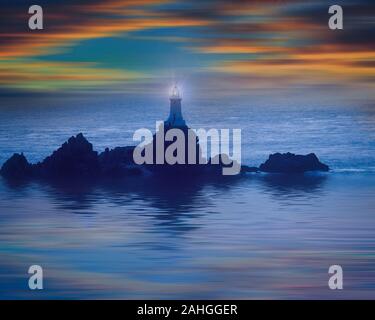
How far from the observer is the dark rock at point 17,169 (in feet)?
49.4

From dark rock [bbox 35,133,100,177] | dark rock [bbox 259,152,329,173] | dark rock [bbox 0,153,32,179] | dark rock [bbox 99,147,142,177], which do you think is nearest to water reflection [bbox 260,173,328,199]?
dark rock [bbox 259,152,329,173]

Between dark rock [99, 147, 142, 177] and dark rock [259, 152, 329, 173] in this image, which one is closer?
dark rock [259, 152, 329, 173]

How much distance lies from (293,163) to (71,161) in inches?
109

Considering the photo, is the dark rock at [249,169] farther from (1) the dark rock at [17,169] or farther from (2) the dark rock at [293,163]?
(1) the dark rock at [17,169]

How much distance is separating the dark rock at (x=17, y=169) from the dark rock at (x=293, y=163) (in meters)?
2.86

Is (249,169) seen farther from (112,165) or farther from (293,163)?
(112,165)

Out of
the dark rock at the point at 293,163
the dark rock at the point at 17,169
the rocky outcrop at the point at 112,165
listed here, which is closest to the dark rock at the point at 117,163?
the rocky outcrop at the point at 112,165

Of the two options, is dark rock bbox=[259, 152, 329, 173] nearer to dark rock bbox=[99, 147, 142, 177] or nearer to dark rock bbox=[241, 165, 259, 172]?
dark rock bbox=[241, 165, 259, 172]

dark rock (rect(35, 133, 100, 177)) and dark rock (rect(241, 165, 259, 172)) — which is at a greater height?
dark rock (rect(35, 133, 100, 177))

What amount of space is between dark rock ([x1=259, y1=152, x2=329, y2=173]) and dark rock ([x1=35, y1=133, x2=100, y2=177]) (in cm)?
212

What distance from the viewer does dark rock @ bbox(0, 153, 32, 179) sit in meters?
15.1
